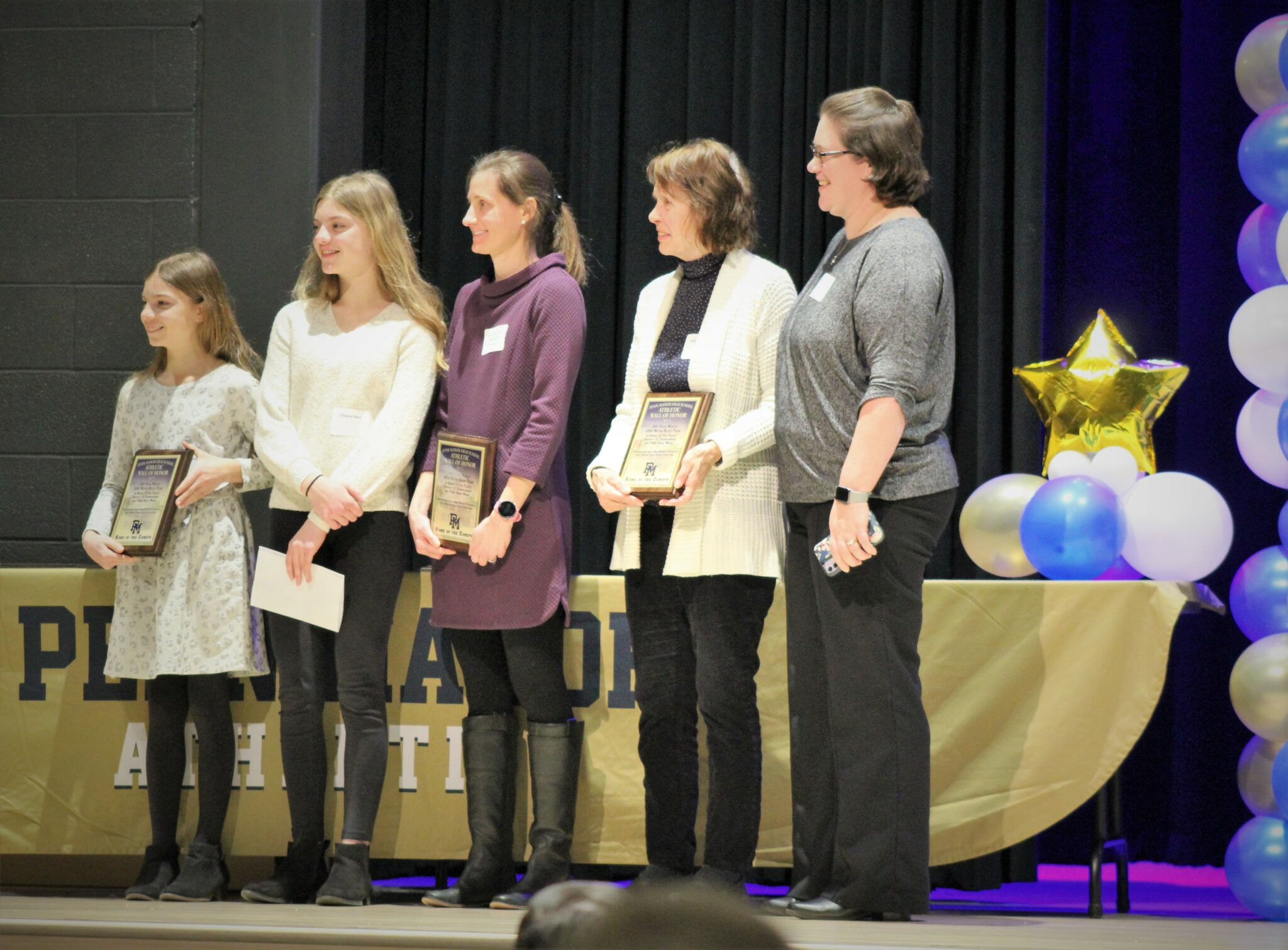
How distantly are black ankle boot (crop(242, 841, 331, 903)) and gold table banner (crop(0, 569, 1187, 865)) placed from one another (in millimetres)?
219

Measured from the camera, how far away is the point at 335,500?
281 centimetres

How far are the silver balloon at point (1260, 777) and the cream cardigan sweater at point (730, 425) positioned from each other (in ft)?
4.06

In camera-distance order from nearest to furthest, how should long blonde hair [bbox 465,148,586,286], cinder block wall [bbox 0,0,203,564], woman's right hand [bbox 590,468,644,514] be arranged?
1. woman's right hand [bbox 590,468,644,514]
2. long blonde hair [bbox 465,148,586,286]
3. cinder block wall [bbox 0,0,203,564]

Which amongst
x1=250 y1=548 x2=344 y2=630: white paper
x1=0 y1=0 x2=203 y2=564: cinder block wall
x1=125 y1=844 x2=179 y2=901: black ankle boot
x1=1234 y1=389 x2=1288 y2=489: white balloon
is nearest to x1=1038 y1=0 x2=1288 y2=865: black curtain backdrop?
x1=1234 y1=389 x2=1288 y2=489: white balloon

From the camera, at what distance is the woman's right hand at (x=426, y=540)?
9.20ft

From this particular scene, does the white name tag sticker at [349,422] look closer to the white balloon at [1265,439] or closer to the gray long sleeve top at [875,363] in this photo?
the gray long sleeve top at [875,363]

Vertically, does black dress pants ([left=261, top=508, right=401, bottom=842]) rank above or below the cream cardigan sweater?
below

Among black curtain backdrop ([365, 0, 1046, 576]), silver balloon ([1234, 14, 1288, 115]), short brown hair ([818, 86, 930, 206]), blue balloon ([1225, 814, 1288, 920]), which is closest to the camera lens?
short brown hair ([818, 86, 930, 206])

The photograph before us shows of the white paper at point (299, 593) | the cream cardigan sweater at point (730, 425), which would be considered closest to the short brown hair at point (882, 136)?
the cream cardigan sweater at point (730, 425)

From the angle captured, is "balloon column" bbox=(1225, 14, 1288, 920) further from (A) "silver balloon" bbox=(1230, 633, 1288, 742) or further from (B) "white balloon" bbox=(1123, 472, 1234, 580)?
(B) "white balloon" bbox=(1123, 472, 1234, 580)

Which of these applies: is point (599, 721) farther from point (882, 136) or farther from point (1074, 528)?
point (882, 136)

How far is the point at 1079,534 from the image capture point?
9.55 feet

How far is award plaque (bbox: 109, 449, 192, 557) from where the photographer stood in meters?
3.02

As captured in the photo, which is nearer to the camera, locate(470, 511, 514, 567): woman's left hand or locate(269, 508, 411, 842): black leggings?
locate(470, 511, 514, 567): woman's left hand
